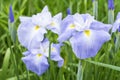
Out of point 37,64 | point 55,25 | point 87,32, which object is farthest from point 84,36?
point 37,64

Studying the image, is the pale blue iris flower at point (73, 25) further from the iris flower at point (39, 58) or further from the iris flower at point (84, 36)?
the iris flower at point (39, 58)

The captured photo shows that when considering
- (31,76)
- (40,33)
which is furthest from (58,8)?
(40,33)

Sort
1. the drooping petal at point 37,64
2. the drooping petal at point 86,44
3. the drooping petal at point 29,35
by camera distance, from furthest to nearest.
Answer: the drooping petal at point 37,64 < the drooping petal at point 29,35 < the drooping petal at point 86,44

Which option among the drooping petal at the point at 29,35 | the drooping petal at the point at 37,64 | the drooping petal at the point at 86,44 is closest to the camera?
the drooping petal at the point at 86,44

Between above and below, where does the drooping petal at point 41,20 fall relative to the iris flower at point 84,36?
above

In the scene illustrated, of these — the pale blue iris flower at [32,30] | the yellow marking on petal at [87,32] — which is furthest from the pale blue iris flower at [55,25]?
the yellow marking on petal at [87,32]

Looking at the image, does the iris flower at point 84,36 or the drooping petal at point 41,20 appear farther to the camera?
the drooping petal at point 41,20

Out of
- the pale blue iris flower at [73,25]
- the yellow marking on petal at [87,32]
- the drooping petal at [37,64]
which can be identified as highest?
the pale blue iris flower at [73,25]

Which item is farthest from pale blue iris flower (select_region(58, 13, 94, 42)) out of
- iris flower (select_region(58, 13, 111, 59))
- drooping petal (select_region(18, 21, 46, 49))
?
drooping petal (select_region(18, 21, 46, 49))
